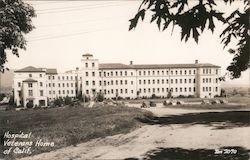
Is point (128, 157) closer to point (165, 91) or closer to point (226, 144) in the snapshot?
point (226, 144)

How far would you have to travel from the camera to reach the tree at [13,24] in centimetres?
1528

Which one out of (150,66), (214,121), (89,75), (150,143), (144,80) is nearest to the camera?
(150,143)

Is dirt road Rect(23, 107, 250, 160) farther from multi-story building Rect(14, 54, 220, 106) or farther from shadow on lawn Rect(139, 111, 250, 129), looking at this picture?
→ multi-story building Rect(14, 54, 220, 106)

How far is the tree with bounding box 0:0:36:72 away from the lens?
15.3 meters

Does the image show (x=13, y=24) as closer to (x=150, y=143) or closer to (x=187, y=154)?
(x=150, y=143)

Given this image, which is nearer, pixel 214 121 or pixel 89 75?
pixel 214 121

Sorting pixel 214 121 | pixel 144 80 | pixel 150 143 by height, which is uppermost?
pixel 144 80

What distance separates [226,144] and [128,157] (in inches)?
185

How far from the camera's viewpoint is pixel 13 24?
15867 millimetres

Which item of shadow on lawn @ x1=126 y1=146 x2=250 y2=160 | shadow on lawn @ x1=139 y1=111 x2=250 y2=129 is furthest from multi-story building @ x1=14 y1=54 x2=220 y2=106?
shadow on lawn @ x1=126 y1=146 x2=250 y2=160

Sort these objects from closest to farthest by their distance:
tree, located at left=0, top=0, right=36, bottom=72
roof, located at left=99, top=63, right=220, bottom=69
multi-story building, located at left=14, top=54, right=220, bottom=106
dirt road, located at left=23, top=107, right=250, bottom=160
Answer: dirt road, located at left=23, top=107, right=250, bottom=160 < tree, located at left=0, top=0, right=36, bottom=72 < multi-story building, located at left=14, top=54, right=220, bottom=106 < roof, located at left=99, top=63, right=220, bottom=69

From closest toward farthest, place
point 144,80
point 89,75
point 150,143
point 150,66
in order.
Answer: point 150,143
point 89,75
point 144,80
point 150,66

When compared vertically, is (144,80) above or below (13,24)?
below

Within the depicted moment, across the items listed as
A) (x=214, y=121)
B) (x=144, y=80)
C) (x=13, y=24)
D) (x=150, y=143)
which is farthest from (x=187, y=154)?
(x=144, y=80)
